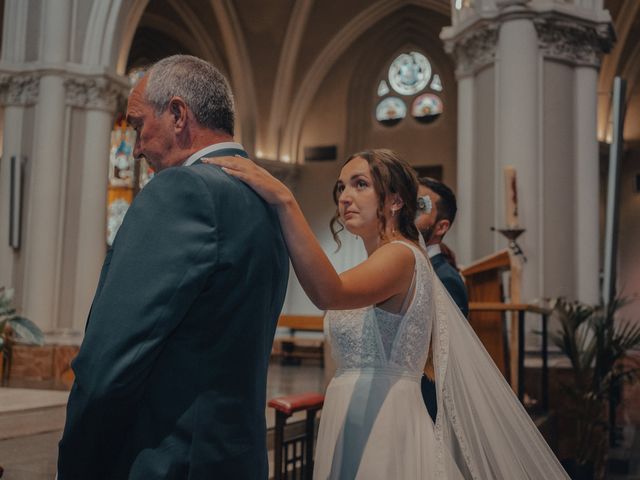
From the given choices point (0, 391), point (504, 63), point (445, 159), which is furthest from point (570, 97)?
point (445, 159)

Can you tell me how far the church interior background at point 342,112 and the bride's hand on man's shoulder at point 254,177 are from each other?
10.7ft

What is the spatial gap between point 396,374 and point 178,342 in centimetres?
111

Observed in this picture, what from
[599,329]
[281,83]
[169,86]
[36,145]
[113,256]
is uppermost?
[281,83]

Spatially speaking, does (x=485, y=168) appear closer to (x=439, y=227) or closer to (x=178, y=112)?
(x=439, y=227)

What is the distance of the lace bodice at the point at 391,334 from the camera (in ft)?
7.70

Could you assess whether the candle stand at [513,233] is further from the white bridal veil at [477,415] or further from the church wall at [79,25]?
the church wall at [79,25]

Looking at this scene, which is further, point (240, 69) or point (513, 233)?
point (240, 69)

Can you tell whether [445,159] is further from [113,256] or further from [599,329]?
[113,256]

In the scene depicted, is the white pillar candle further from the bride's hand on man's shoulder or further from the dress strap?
the bride's hand on man's shoulder

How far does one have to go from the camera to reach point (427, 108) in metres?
17.0

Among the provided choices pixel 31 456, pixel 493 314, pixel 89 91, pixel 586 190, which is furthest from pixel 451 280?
pixel 89 91

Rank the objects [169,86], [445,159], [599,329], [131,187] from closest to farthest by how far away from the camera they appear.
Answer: [169,86], [599,329], [445,159], [131,187]

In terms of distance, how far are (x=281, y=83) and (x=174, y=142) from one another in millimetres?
15714

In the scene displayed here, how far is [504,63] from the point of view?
7.70 meters
